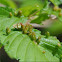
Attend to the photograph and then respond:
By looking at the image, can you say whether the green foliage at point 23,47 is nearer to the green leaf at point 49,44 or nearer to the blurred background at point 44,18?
the green leaf at point 49,44

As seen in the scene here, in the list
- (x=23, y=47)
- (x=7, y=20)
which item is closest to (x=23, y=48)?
(x=23, y=47)

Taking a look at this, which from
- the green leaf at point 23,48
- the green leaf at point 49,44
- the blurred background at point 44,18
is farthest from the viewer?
the blurred background at point 44,18

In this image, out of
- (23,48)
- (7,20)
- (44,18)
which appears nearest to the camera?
(23,48)

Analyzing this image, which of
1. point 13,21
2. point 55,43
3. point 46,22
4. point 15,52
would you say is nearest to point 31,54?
point 15,52

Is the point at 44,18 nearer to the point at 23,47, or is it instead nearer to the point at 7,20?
the point at 7,20

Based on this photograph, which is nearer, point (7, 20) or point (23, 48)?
point (23, 48)

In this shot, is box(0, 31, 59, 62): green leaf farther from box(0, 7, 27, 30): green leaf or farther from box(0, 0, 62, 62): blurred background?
box(0, 0, 62, 62): blurred background

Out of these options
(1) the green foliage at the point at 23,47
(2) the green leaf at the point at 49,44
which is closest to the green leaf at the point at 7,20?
(1) the green foliage at the point at 23,47

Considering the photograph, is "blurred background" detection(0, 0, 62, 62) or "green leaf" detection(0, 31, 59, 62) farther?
"blurred background" detection(0, 0, 62, 62)

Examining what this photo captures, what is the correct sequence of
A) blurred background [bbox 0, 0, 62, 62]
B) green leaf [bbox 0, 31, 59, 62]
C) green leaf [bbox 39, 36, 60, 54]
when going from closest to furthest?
green leaf [bbox 0, 31, 59, 62] → green leaf [bbox 39, 36, 60, 54] → blurred background [bbox 0, 0, 62, 62]

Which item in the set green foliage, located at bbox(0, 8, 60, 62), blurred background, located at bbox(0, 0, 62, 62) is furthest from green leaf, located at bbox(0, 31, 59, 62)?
blurred background, located at bbox(0, 0, 62, 62)

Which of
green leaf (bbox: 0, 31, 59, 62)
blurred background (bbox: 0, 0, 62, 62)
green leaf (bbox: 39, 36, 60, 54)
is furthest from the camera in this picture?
blurred background (bbox: 0, 0, 62, 62)
